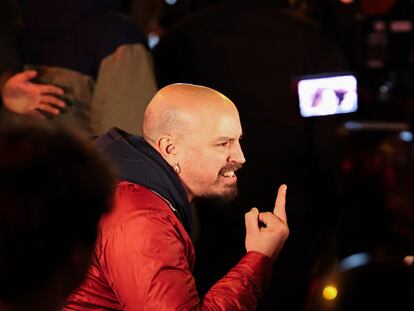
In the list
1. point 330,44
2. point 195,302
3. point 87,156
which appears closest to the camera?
point 87,156

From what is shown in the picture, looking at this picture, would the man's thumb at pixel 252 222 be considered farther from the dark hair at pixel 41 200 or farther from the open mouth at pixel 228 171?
the dark hair at pixel 41 200

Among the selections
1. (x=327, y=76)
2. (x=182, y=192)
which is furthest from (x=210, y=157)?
(x=327, y=76)

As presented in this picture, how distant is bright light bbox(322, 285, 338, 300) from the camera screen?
1328 millimetres

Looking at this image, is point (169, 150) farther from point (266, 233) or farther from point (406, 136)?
point (406, 136)

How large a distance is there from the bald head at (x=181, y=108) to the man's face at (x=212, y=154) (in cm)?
1

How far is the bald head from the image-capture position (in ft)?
8.09

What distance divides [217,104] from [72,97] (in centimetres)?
127

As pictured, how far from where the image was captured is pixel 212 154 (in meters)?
2.48

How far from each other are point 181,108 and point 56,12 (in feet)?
4.55

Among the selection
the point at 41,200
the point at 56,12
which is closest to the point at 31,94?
the point at 56,12

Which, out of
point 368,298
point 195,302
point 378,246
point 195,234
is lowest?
point 378,246

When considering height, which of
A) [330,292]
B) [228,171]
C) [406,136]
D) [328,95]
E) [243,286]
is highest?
[328,95]

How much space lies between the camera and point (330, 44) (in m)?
3.59

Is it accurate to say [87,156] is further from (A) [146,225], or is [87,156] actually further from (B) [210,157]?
(B) [210,157]
